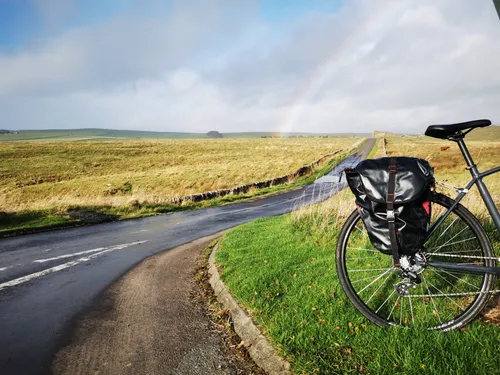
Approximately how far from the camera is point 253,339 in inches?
154

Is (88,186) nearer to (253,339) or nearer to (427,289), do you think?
(253,339)

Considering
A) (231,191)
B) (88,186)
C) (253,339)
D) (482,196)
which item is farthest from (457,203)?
(88,186)

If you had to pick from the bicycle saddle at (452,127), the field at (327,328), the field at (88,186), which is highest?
the bicycle saddle at (452,127)

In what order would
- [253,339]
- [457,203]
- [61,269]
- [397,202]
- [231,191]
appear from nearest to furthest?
1. [397,202]
2. [457,203]
3. [253,339]
4. [61,269]
5. [231,191]

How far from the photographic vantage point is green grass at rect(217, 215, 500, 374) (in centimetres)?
284

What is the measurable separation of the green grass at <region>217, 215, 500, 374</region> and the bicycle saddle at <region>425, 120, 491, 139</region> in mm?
1933

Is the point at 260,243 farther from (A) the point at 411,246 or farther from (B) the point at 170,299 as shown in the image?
(A) the point at 411,246

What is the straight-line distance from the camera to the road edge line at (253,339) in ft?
10.8

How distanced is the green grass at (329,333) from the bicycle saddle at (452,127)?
1933 millimetres

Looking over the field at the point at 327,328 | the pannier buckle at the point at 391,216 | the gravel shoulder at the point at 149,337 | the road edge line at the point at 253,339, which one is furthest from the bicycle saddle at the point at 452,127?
the gravel shoulder at the point at 149,337

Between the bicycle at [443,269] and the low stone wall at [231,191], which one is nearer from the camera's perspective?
the bicycle at [443,269]

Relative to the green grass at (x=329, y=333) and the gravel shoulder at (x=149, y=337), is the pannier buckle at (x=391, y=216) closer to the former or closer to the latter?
the green grass at (x=329, y=333)

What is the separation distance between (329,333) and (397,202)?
1.62 metres

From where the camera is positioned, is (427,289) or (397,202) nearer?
Answer: (397,202)
